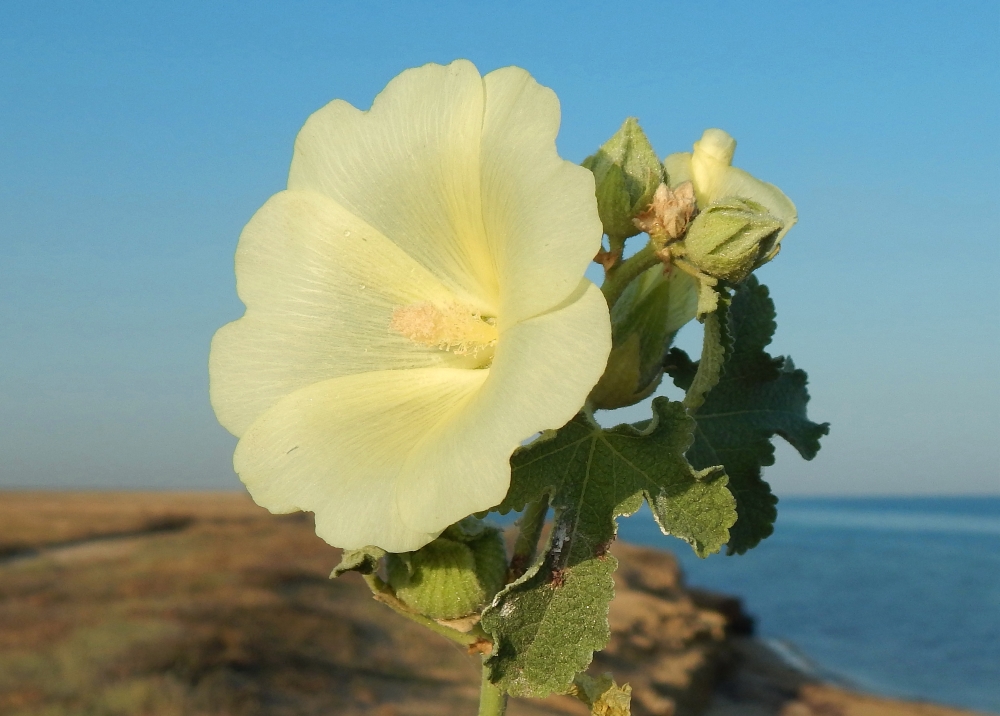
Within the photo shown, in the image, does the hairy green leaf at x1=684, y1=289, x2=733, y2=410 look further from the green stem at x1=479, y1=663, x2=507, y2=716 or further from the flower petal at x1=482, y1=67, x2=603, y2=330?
the green stem at x1=479, y1=663, x2=507, y2=716

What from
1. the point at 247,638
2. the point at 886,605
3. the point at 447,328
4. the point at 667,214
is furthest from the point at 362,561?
the point at 886,605

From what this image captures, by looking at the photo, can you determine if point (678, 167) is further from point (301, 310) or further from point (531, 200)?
point (301, 310)

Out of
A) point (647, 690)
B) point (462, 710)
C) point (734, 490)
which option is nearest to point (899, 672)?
point (647, 690)

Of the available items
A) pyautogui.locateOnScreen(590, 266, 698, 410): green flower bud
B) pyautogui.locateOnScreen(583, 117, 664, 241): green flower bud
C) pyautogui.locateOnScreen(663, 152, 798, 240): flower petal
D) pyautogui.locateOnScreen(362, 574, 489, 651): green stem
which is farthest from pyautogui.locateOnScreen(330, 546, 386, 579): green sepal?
pyautogui.locateOnScreen(663, 152, 798, 240): flower petal

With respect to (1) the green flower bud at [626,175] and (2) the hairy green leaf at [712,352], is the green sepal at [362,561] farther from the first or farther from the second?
(1) the green flower bud at [626,175]

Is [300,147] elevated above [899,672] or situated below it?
above

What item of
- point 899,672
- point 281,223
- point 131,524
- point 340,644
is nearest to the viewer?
point 281,223

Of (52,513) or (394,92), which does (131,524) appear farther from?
(394,92)
